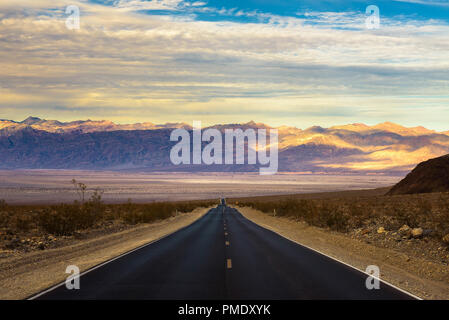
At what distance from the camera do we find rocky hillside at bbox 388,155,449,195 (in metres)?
68.2

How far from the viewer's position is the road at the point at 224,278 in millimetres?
10344

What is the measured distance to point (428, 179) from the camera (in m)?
70.5

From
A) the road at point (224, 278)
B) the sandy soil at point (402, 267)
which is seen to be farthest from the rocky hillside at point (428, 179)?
the road at point (224, 278)

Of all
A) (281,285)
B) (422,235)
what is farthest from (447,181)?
(281,285)

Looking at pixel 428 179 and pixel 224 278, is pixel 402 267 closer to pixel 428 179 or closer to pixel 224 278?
pixel 224 278

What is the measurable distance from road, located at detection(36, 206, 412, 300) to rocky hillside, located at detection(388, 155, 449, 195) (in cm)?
5648

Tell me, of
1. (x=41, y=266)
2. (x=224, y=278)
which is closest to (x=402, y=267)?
(x=224, y=278)

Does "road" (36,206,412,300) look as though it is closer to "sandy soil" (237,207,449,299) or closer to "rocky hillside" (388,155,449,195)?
"sandy soil" (237,207,449,299)

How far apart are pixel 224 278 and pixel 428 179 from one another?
65506 mm

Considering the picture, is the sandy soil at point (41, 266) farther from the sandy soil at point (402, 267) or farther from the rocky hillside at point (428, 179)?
the rocky hillside at point (428, 179)

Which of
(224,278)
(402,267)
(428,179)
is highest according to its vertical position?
(224,278)

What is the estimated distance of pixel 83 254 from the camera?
19219mm

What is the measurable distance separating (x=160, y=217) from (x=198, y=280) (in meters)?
39.4

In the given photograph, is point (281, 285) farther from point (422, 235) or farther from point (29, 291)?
point (422, 235)
